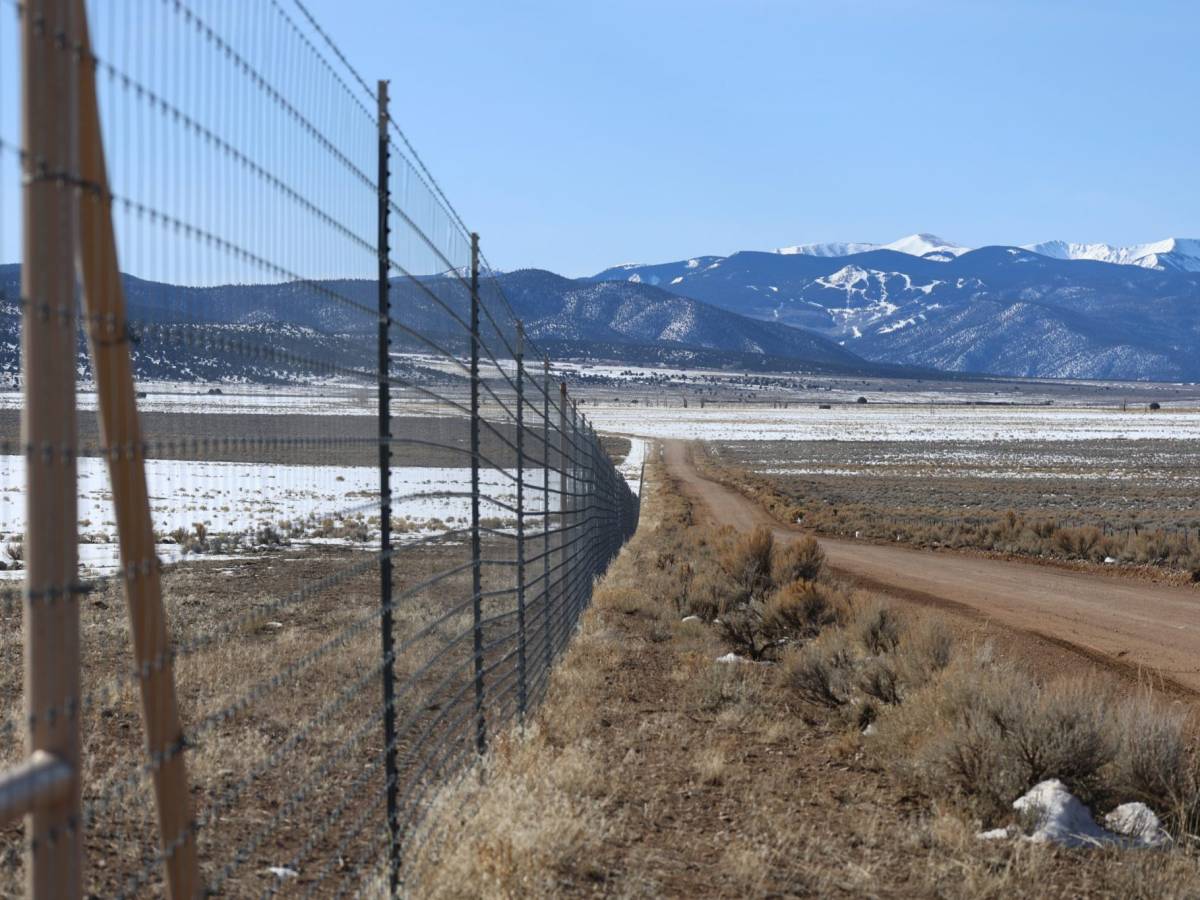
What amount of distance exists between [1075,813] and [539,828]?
2.70 meters

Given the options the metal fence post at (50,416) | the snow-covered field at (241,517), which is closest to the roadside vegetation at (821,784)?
the snow-covered field at (241,517)

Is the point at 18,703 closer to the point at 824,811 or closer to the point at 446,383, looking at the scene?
the point at 446,383

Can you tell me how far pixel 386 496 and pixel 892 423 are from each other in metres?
124

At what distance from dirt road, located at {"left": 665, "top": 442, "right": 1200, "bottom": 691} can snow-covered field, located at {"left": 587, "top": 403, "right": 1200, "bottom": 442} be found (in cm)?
7246

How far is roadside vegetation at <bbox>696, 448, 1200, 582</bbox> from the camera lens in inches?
944

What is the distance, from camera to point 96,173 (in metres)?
2.58

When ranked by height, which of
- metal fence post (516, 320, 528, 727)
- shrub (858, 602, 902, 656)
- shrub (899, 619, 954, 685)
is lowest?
shrub (858, 602, 902, 656)

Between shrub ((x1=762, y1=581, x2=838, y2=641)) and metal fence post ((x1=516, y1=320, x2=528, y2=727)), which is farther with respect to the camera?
shrub ((x1=762, y1=581, x2=838, y2=641))

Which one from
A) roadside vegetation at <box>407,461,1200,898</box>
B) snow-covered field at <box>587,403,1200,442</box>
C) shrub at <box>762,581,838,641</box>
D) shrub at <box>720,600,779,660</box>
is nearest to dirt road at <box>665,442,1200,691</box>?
shrub at <box>762,581,838,641</box>

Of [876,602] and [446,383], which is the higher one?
[446,383]

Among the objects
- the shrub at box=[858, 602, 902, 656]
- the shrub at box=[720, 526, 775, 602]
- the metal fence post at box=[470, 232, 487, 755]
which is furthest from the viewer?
the shrub at box=[720, 526, 775, 602]

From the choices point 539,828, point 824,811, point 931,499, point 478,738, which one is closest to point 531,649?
point 478,738

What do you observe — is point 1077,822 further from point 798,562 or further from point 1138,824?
point 798,562

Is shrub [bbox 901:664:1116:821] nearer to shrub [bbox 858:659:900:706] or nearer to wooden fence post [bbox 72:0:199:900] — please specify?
shrub [bbox 858:659:900:706]
